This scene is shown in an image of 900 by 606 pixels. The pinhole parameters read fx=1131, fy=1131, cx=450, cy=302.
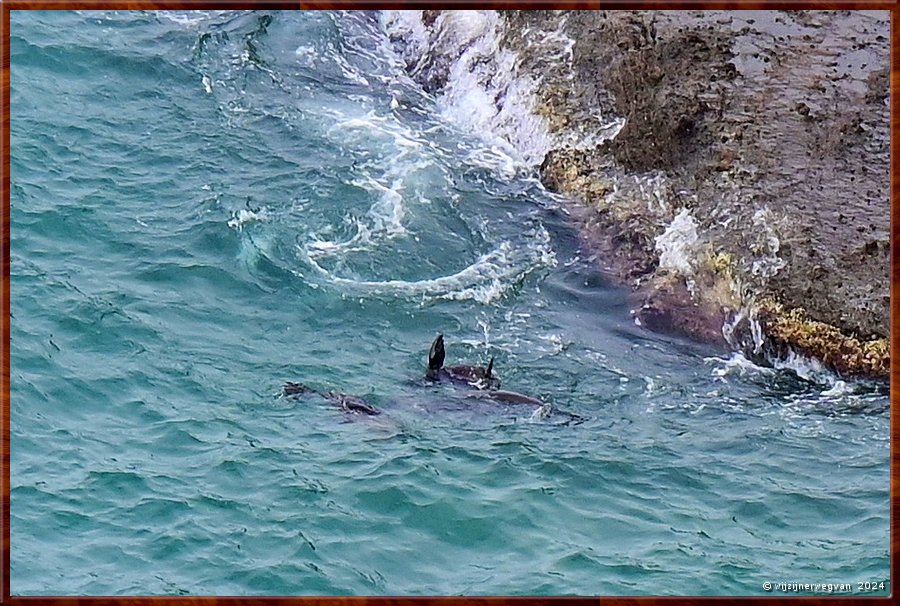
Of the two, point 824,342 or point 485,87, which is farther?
point 485,87

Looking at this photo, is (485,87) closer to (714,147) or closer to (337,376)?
(714,147)

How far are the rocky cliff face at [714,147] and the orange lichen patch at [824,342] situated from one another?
0.04ft

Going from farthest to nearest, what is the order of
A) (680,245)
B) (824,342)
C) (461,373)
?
(680,245) → (824,342) → (461,373)

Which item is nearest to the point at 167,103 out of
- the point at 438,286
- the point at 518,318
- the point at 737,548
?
the point at 438,286

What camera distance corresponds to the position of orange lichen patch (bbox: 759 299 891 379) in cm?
769

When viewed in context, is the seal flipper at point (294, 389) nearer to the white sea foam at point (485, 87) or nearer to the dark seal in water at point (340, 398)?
the dark seal in water at point (340, 398)

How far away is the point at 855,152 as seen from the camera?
8.32 metres

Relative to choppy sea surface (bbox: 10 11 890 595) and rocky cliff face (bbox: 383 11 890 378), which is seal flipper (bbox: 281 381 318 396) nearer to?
choppy sea surface (bbox: 10 11 890 595)

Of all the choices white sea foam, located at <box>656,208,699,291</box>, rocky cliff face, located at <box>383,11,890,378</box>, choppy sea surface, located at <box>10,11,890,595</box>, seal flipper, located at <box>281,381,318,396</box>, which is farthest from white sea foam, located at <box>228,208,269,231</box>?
white sea foam, located at <box>656,208,699,291</box>

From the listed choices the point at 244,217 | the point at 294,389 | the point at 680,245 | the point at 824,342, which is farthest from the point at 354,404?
the point at 824,342

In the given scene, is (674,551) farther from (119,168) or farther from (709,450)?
(119,168)

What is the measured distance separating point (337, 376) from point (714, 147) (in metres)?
3.63

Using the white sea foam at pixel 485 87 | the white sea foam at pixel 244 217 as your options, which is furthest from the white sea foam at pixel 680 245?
the white sea foam at pixel 244 217

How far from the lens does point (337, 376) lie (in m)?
7.27
